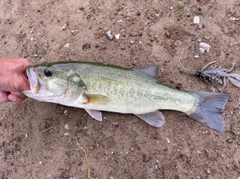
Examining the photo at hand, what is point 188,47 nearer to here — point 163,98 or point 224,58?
point 224,58

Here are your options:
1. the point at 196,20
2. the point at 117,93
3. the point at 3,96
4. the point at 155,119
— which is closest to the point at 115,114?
the point at 117,93

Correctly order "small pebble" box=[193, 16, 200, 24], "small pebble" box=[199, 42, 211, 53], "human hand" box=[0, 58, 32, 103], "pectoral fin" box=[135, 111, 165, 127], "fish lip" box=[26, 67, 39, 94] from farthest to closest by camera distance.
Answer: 1. "small pebble" box=[193, 16, 200, 24]
2. "small pebble" box=[199, 42, 211, 53]
3. "pectoral fin" box=[135, 111, 165, 127]
4. "fish lip" box=[26, 67, 39, 94]
5. "human hand" box=[0, 58, 32, 103]

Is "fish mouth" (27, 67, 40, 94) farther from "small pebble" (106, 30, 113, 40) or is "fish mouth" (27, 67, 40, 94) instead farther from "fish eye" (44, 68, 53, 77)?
"small pebble" (106, 30, 113, 40)

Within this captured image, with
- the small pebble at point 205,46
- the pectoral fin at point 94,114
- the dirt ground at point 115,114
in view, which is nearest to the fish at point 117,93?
the pectoral fin at point 94,114

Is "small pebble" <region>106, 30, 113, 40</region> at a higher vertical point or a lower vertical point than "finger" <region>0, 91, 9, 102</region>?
higher

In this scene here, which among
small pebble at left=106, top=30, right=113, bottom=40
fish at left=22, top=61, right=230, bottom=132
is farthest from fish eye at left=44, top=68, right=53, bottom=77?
small pebble at left=106, top=30, right=113, bottom=40

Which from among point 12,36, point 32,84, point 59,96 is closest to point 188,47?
point 59,96
